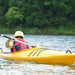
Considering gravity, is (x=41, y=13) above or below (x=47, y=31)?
above

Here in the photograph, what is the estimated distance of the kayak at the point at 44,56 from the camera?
12641 mm

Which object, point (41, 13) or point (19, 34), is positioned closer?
point (19, 34)

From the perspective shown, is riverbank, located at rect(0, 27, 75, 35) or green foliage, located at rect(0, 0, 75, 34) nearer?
riverbank, located at rect(0, 27, 75, 35)

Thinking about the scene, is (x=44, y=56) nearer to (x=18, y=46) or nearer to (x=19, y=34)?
(x=18, y=46)

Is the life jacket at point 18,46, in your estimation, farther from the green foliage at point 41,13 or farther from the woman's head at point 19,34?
the green foliage at point 41,13

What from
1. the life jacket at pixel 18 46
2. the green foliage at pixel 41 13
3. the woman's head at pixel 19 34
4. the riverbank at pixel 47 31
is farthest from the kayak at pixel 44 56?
the green foliage at pixel 41 13

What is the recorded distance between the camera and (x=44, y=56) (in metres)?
13.2

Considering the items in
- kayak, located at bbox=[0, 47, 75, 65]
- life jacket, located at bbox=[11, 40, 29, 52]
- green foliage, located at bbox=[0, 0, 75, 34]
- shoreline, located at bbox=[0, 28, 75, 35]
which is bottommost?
kayak, located at bbox=[0, 47, 75, 65]

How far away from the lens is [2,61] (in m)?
14.5

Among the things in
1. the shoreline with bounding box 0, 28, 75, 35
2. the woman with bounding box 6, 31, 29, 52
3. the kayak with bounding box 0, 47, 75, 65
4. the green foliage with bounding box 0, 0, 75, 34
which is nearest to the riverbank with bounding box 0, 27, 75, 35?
the shoreline with bounding box 0, 28, 75, 35

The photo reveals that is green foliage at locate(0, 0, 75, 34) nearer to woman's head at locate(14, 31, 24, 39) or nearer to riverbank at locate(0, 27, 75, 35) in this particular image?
riverbank at locate(0, 27, 75, 35)

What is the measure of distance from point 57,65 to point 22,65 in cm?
142

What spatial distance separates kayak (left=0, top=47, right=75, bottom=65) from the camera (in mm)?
12641

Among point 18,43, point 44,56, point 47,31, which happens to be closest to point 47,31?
point 47,31
